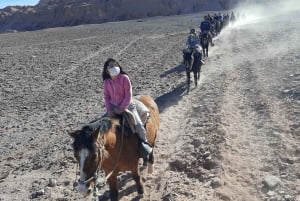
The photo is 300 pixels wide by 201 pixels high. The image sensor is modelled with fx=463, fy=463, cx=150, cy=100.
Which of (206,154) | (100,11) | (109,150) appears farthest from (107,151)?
(100,11)

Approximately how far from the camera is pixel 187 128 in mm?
11414

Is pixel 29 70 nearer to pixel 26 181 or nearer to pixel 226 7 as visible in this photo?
pixel 26 181

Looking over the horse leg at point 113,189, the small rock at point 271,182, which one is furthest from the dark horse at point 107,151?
the small rock at point 271,182

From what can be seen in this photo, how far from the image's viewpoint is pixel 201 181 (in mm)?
8219

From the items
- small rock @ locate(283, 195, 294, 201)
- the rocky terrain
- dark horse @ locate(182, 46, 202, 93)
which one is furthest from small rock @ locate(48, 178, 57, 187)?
the rocky terrain

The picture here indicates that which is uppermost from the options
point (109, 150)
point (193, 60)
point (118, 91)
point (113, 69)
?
point (113, 69)

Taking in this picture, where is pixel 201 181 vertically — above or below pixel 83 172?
below

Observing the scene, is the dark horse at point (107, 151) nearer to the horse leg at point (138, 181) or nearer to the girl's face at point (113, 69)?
the horse leg at point (138, 181)

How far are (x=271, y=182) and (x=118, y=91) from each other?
116 inches

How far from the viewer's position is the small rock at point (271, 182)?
7559mm

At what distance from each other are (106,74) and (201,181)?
8.33 feet

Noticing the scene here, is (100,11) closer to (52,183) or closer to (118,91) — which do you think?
(52,183)

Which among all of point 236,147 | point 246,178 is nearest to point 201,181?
point 246,178

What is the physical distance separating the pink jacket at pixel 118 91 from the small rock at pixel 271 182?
264 cm
